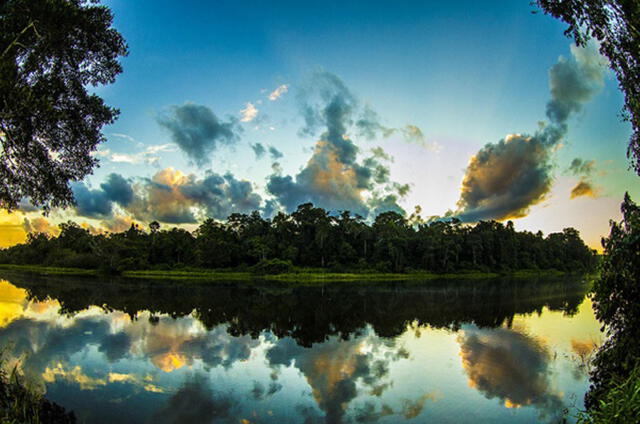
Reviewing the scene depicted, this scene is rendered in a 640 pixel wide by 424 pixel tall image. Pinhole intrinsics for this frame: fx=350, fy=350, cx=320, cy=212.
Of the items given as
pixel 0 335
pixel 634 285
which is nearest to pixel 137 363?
pixel 0 335

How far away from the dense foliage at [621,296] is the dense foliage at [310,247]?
204 feet

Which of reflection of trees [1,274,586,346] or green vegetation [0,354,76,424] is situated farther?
reflection of trees [1,274,586,346]

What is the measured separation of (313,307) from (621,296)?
25788 millimetres

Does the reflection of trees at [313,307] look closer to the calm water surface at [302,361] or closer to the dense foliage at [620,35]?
the calm water surface at [302,361]

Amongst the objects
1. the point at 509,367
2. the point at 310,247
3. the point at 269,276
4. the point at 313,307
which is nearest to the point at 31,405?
the point at 509,367

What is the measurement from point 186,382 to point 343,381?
20.0ft

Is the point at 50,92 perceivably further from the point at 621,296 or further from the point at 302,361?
the point at 621,296

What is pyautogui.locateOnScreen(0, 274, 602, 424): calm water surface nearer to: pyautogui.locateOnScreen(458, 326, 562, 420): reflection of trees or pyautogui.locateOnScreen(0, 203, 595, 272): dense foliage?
pyautogui.locateOnScreen(458, 326, 562, 420): reflection of trees

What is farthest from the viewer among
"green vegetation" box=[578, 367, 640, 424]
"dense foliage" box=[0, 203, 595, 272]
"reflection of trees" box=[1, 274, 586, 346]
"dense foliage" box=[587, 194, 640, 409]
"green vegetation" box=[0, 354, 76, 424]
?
"dense foliage" box=[0, 203, 595, 272]

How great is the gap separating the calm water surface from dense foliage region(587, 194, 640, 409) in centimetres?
355

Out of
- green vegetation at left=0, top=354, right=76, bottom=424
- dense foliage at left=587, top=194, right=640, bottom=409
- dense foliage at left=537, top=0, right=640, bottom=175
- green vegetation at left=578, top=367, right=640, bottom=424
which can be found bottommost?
green vegetation at left=0, top=354, right=76, bottom=424

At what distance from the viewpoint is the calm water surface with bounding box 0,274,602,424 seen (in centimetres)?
1148

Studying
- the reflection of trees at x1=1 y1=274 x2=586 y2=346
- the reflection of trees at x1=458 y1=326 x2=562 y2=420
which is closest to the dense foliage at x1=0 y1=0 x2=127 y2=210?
the reflection of trees at x1=1 y1=274 x2=586 y2=346

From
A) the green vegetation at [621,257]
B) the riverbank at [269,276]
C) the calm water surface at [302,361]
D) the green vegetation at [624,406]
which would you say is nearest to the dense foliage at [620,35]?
the green vegetation at [621,257]
